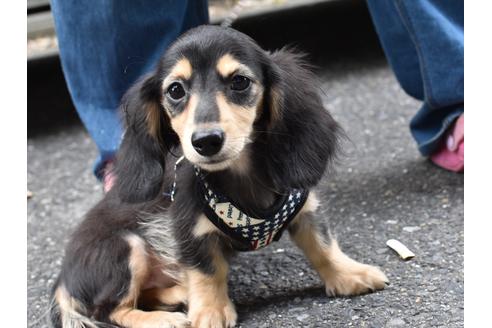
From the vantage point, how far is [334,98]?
13.0ft

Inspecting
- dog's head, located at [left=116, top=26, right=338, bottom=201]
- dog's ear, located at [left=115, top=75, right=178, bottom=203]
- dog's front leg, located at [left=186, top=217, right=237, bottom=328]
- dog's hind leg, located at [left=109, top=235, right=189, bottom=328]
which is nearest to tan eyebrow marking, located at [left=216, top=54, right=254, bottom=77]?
dog's head, located at [left=116, top=26, right=338, bottom=201]

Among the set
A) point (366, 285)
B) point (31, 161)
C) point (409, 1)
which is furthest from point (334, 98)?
point (366, 285)

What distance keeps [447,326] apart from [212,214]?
0.68 metres

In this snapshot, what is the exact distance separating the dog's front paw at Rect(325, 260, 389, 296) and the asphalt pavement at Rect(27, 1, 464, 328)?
0.9 inches

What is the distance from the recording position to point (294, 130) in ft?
6.39

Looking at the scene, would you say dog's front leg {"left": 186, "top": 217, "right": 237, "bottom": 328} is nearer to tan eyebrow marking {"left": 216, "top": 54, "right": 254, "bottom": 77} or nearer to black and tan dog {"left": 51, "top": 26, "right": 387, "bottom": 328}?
black and tan dog {"left": 51, "top": 26, "right": 387, "bottom": 328}

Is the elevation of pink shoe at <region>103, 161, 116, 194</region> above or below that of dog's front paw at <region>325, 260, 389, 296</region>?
above

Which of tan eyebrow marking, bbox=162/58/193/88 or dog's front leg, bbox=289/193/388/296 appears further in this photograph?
dog's front leg, bbox=289/193/388/296

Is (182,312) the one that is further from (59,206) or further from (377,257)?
(59,206)

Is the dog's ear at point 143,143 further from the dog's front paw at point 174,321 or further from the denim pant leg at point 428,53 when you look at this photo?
the denim pant leg at point 428,53

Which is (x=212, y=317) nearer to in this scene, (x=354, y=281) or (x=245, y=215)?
(x=245, y=215)

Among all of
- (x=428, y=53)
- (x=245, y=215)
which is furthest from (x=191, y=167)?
(x=428, y=53)

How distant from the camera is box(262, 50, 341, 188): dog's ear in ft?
6.32

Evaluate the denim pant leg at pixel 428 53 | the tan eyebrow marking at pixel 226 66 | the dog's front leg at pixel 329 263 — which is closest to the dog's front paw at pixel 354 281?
the dog's front leg at pixel 329 263
